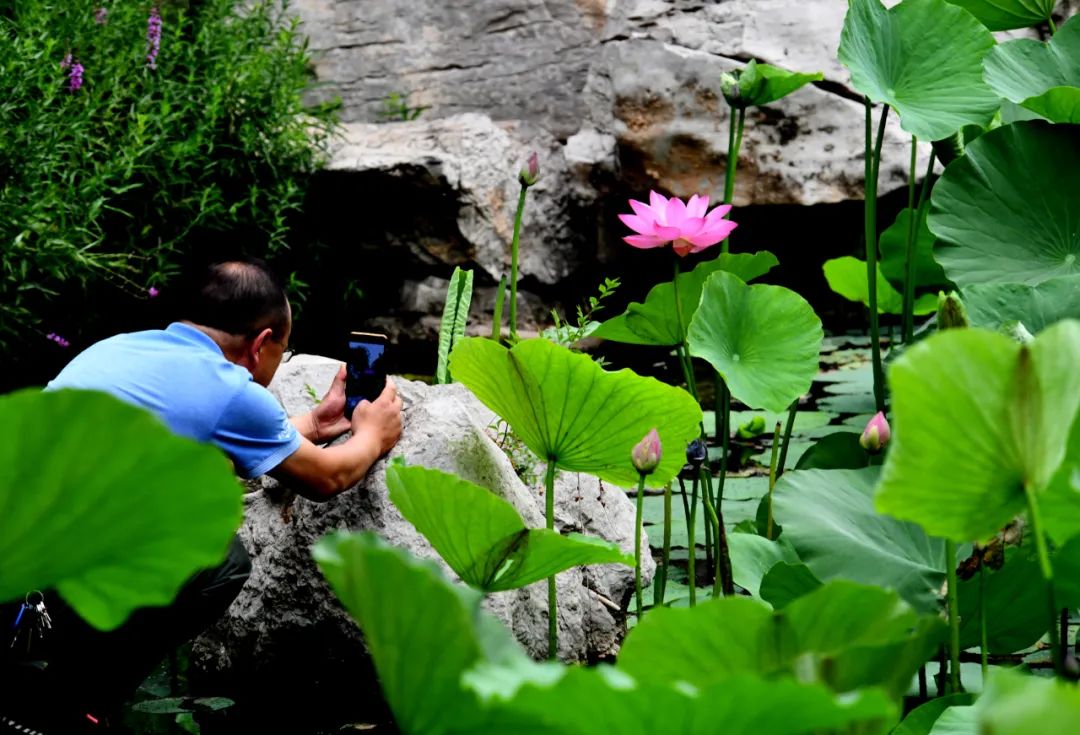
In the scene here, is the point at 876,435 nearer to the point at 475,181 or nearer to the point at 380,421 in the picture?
the point at 380,421

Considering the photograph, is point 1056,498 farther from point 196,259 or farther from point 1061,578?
point 196,259

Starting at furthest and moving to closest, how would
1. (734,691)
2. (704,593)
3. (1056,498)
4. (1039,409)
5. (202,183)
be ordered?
(202,183) → (704,593) → (1056,498) → (1039,409) → (734,691)

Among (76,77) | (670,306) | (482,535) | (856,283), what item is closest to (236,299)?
(670,306)

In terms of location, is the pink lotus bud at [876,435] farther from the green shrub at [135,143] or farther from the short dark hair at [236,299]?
the green shrub at [135,143]

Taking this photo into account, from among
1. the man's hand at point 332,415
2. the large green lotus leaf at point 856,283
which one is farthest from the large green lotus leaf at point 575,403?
the large green lotus leaf at point 856,283

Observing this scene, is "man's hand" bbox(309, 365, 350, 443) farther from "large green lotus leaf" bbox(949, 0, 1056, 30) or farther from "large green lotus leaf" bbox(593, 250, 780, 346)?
"large green lotus leaf" bbox(949, 0, 1056, 30)

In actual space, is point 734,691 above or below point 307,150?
above

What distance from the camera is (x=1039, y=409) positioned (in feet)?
1.72

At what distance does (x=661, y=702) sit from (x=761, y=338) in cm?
106

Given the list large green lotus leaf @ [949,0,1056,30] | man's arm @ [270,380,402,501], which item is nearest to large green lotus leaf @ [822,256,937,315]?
large green lotus leaf @ [949,0,1056,30]

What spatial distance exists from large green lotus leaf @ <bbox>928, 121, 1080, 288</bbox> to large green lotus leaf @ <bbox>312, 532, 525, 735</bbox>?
1.15 m

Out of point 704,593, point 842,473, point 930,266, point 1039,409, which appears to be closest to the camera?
point 1039,409

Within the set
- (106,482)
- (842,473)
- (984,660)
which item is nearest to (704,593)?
(842,473)

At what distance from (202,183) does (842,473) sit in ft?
8.93
